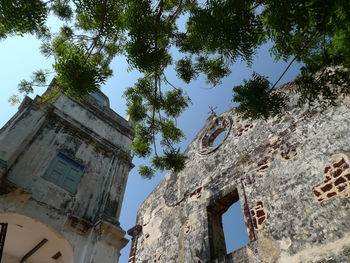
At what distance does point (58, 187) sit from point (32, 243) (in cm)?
136

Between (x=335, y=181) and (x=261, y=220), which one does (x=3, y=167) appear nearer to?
(x=261, y=220)

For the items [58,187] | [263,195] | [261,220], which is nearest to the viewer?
[261,220]

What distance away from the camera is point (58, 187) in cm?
562

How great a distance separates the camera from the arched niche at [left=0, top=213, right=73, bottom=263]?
16.3 ft

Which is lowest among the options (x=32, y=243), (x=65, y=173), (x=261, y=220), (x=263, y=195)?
(x=32, y=243)

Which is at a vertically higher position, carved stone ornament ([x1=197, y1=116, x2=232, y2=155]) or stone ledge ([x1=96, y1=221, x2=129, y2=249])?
carved stone ornament ([x1=197, y1=116, x2=232, y2=155])

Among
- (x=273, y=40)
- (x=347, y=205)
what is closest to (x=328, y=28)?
(x=273, y=40)

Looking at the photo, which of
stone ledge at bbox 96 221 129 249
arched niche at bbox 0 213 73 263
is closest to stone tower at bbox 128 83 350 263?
stone ledge at bbox 96 221 129 249

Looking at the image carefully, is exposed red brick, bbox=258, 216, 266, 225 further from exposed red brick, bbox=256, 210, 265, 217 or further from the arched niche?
Answer: the arched niche

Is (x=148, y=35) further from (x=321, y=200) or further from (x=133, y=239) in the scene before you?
(x=133, y=239)

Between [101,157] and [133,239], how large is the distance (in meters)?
2.74

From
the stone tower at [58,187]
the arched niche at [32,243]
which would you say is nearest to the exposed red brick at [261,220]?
the stone tower at [58,187]

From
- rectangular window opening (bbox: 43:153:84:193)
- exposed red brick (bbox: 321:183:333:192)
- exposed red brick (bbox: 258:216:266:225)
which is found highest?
rectangular window opening (bbox: 43:153:84:193)

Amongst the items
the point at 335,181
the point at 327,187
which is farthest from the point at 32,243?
the point at 335,181
